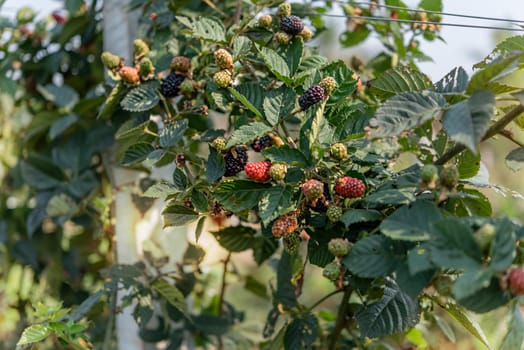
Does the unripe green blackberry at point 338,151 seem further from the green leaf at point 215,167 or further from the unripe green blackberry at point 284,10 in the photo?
the unripe green blackberry at point 284,10

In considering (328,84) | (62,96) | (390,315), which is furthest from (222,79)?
(62,96)

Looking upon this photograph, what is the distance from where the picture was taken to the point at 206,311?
135 centimetres

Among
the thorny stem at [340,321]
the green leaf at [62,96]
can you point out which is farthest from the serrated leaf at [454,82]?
the green leaf at [62,96]

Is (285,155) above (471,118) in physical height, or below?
below

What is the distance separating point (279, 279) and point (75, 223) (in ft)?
1.99

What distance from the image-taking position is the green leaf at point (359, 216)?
63 centimetres

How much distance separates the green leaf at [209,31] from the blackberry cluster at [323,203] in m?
0.26

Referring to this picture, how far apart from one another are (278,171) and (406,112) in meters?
0.15

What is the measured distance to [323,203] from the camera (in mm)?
686

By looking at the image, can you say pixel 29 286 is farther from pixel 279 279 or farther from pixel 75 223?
pixel 279 279

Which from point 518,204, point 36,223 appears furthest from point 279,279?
point 518,204

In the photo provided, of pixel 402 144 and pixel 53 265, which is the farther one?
pixel 53 265

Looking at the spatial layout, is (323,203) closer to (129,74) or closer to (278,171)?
(278,171)

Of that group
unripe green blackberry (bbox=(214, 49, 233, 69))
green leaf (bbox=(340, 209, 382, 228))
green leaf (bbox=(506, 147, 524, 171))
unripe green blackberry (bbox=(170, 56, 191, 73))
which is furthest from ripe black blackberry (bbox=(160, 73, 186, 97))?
green leaf (bbox=(506, 147, 524, 171))
